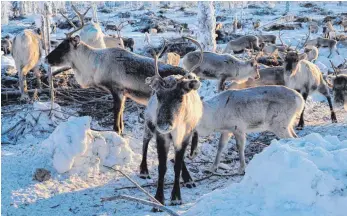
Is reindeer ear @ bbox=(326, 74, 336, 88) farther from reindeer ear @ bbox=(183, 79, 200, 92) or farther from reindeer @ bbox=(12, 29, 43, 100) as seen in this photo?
reindeer @ bbox=(12, 29, 43, 100)

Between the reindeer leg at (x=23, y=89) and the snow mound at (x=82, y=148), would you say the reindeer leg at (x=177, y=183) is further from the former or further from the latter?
the reindeer leg at (x=23, y=89)

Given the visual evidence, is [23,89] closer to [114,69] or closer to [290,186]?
[114,69]

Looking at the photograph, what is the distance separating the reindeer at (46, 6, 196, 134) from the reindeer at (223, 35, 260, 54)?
14.9m

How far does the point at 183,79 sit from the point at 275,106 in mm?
2310

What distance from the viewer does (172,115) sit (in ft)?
14.7

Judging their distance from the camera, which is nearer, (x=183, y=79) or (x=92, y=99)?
(x=183, y=79)

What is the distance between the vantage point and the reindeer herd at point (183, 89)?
4824mm

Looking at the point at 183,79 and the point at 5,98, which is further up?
the point at 183,79

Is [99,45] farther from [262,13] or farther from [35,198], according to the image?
[262,13]

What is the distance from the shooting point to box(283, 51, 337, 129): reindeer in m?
9.30

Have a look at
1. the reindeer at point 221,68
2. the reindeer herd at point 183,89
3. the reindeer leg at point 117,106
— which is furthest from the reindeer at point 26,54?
the reindeer at point 221,68

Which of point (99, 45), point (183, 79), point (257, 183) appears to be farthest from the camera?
point (99, 45)

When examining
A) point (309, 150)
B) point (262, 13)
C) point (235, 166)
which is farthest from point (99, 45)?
point (262, 13)

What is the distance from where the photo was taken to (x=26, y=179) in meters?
5.25
